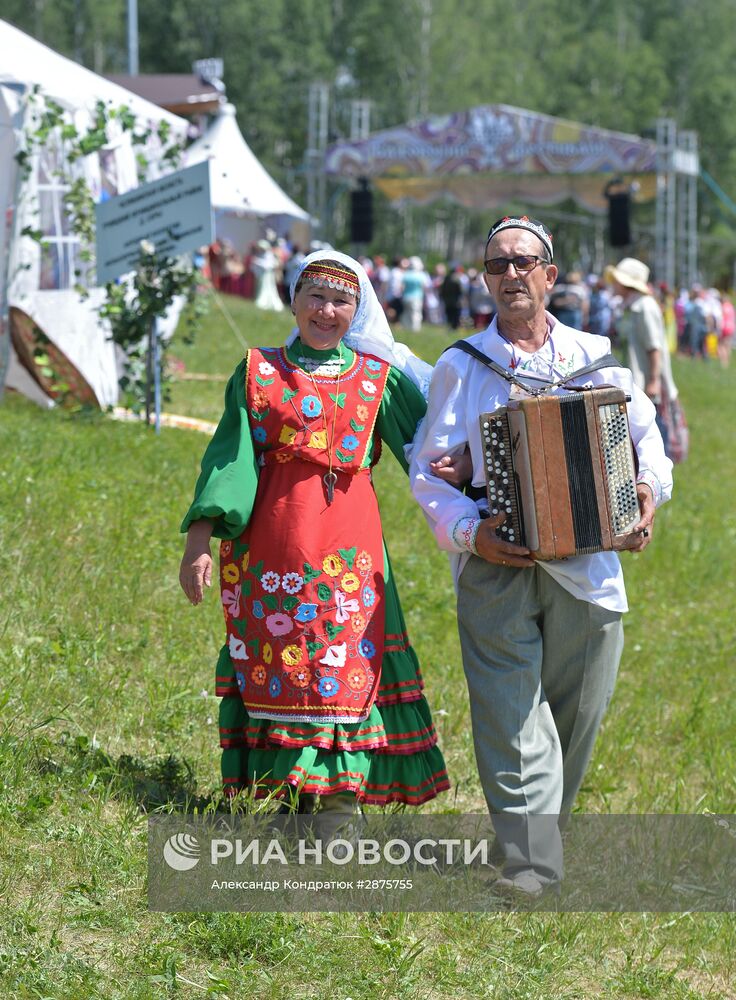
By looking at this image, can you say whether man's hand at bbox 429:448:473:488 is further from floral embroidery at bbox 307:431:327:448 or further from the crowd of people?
the crowd of people

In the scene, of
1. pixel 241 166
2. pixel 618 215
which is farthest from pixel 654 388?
pixel 618 215

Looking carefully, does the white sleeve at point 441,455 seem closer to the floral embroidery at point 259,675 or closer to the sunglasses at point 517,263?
the sunglasses at point 517,263

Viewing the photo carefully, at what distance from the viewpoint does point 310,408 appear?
4.16 meters

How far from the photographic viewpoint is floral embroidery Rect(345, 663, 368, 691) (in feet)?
13.5

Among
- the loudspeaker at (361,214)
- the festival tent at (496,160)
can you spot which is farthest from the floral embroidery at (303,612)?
the loudspeaker at (361,214)

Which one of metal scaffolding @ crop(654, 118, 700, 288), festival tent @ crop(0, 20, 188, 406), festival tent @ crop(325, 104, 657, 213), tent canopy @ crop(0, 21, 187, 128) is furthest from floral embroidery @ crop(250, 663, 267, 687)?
festival tent @ crop(325, 104, 657, 213)

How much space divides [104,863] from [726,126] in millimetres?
53926

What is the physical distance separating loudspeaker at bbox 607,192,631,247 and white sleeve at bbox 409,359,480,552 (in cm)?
2590

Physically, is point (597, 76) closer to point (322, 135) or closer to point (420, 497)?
point (322, 135)

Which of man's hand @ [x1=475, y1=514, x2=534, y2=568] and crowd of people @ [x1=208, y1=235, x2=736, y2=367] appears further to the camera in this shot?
crowd of people @ [x1=208, y1=235, x2=736, y2=367]

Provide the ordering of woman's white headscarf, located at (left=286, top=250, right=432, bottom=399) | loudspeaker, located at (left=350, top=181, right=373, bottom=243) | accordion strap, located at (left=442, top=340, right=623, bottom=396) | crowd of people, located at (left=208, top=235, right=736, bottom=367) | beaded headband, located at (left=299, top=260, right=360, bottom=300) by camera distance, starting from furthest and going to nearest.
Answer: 1. loudspeaker, located at (left=350, top=181, right=373, bottom=243)
2. crowd of people, located at (left=208, top=235, right=736, bottom=367)
3. woman's white headscarf, located at (left=286, top=250, right=432, bottom=399)
4. beaded headband, located at (left=299, top=260, right=360, bottom=300)
5. accordion strap, located at (left=442, top=340, right=623, bottom=396)

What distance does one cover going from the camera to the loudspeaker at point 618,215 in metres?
28.9

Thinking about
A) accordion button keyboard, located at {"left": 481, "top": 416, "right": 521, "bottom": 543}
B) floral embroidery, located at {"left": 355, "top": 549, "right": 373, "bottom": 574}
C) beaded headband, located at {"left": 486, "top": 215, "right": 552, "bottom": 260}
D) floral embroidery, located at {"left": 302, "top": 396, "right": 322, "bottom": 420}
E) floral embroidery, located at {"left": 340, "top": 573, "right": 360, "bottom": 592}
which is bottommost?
floral embroidery, located at {"left": 340, "top": 573, "right": 360, "bottom": 592}

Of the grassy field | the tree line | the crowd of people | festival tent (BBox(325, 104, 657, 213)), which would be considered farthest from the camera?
the tree line
